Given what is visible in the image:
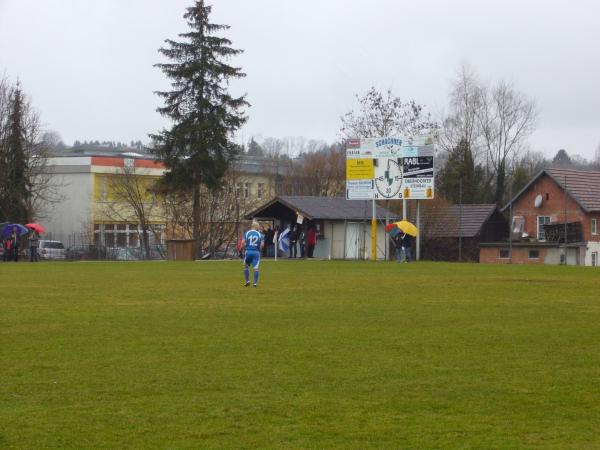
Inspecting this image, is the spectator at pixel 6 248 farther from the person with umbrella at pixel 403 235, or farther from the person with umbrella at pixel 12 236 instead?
the person with umbrella at pixel 403 235

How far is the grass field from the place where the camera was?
9.63m

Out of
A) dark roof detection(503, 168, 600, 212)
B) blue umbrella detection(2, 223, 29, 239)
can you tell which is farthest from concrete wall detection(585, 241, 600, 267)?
blue umbrella detection(2, 223, 29, 239)

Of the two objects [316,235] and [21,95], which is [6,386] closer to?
[316,235]

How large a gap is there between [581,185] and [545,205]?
3.43 metres

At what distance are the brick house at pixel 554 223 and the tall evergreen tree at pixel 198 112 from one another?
18.2m

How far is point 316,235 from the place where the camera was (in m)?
59.1

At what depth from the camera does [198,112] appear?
69.9 m

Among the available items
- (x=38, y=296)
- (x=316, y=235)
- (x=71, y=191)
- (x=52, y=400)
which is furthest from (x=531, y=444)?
(x=71, y=191)

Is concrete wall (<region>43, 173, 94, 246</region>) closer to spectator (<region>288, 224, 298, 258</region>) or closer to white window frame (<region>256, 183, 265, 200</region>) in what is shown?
white window frame (<region>256, 183, 265, 200</region>)

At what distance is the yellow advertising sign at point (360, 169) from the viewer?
53.8 meters

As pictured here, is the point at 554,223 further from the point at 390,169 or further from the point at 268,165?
the point at 268,165

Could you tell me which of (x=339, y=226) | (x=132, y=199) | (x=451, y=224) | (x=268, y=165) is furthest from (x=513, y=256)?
(x=268, y=165)

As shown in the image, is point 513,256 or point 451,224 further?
point 451,224

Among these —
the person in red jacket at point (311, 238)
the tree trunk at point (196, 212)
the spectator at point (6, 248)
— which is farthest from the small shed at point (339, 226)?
the spectator at point (6, 248)
